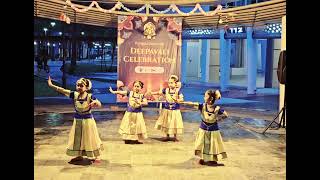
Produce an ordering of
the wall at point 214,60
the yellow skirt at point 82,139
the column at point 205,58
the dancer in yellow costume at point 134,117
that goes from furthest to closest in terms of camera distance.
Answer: the wall at point 214,60
the column at point 205,58
the dancer in yellow costume at point 134,117
the yellow skirt at point 82,139

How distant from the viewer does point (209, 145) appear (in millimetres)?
7902

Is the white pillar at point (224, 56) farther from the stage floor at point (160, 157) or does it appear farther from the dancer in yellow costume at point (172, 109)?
the dancer in yellow costume at point (172, 109)

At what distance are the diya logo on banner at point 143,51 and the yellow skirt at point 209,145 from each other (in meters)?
5.81

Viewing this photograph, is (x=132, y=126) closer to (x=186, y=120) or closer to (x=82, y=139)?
(x=82, y=139)

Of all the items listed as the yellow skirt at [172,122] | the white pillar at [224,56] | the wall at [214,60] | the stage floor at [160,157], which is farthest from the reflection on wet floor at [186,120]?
the wall at [214,60]

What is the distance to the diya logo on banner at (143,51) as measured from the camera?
13.6 m

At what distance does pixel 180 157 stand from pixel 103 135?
2801mm

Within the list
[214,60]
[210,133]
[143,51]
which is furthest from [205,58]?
[210,133]

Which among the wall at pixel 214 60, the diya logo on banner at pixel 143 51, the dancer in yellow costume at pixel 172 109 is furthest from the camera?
the wall at pixel 214 60

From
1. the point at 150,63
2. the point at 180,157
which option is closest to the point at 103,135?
the point at 180,157

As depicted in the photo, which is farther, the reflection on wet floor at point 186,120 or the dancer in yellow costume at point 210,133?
the reflection on wet floor at point 186,120
